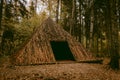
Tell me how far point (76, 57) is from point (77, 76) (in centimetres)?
503

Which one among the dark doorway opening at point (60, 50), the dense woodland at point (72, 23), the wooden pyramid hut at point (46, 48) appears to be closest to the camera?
the wooden pyramid hut at point (46, 48)

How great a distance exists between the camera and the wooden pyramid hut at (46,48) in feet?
44.9

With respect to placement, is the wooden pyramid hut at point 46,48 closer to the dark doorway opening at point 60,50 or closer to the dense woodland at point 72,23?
the dark doorway opening at point 60,50

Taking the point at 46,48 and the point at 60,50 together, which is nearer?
the point at 46,48

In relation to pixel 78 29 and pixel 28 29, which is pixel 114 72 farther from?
pixel 78 29

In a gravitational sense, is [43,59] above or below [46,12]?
below

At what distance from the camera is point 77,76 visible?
10062 mm

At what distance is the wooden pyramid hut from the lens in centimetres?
1369

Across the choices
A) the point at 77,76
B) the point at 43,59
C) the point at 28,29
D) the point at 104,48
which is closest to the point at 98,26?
the point at 104,48

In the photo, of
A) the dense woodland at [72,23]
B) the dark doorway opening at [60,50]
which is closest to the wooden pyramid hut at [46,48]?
the dark doorway opening at [60,50]

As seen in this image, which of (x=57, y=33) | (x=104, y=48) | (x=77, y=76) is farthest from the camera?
(x=104, y=48)

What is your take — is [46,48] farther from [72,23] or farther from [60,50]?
[72,23]

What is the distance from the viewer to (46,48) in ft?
48.7

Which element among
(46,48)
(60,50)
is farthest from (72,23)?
(46,48)
